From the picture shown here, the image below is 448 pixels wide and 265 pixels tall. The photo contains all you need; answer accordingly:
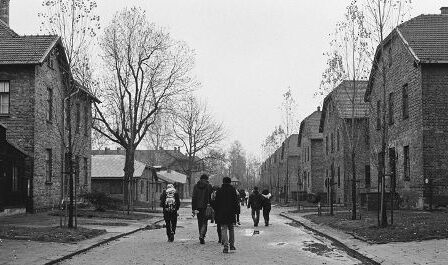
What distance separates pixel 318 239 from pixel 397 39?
15.9m

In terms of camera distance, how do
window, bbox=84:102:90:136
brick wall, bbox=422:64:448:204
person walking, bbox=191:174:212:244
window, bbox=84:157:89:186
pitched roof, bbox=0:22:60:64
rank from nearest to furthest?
person walking, bbox=191:174:212:244, brick wall, bbox=422:64:448:204, pitched roof, bbox=0:22:60:64, window, bbox=84:102:90:136, window, bbox=84:157:89:186

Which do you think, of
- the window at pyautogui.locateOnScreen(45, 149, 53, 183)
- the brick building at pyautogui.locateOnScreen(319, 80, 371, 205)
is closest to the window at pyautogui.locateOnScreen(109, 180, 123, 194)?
the brick building at pyautogui.locateOnScreen(319, 80, 371, 205)

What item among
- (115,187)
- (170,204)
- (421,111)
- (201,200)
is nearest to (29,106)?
(170,204)

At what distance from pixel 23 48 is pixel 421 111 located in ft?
63.0

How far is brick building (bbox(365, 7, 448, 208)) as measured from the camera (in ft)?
89.5

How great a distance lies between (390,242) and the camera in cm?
1538

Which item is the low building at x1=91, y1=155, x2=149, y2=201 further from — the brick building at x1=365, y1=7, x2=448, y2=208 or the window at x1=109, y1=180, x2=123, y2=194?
the brick building at x1=365, y1=7, x2=448, y2=208

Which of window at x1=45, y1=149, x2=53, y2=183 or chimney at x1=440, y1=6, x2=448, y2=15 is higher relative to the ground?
chimney at x1=440, y1=6, x2=448, y2=15

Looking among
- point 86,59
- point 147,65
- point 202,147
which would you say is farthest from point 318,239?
point 202,147

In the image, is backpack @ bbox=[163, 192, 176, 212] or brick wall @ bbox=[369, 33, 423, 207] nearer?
backpack @ bbox=[163, 192, 176, 212]

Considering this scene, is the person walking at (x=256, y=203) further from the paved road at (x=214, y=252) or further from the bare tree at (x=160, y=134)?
the bare tree at (x=160, y=134)

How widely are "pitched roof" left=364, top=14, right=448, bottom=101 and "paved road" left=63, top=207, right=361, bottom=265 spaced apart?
1192cm

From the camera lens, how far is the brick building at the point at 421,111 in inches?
1074

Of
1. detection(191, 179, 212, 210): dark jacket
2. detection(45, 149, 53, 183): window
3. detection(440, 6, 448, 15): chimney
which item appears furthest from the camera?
detection(440, 6, 448, 15): chimney
